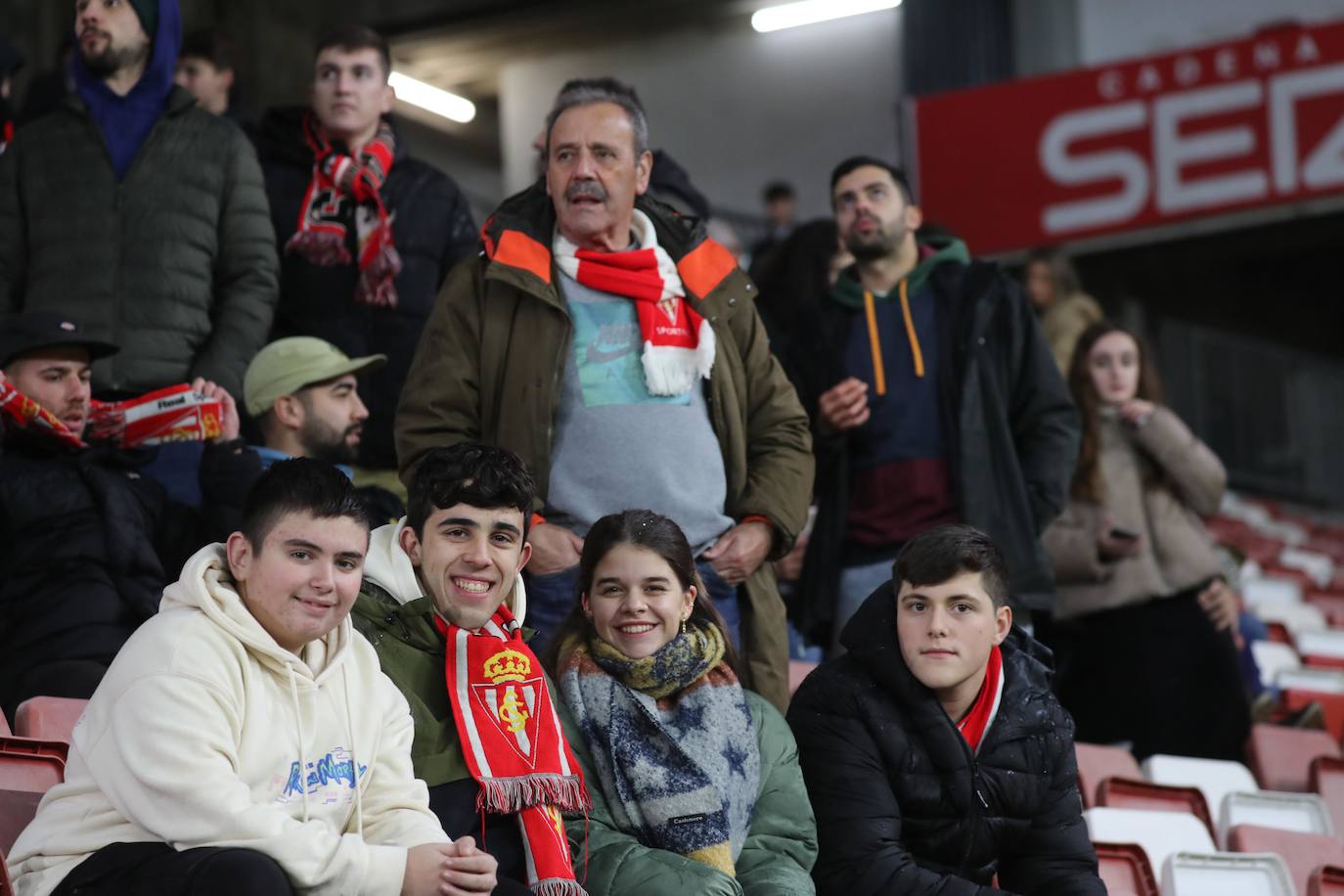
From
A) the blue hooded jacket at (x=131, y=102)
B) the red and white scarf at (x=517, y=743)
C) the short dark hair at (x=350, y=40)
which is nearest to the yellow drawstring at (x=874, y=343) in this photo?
the short dark hair at (x=350, y=40)

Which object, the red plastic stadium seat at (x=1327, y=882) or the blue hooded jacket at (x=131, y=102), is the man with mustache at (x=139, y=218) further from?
the red plastic stadium seat at (x=1327, y=882)

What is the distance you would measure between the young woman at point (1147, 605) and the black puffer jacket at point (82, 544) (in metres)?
2.20

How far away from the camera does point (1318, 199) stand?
374 inches

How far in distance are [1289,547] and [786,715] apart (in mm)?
7414

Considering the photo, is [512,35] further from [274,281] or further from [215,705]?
[215,705]

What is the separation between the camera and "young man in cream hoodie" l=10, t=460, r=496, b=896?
2.20 metres

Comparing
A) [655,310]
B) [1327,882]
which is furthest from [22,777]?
[1327,882]

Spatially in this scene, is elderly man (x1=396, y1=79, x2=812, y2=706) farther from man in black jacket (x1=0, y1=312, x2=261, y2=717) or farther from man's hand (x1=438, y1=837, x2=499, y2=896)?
man's hand (x1=438, y1=837, x2=499, y2=896)

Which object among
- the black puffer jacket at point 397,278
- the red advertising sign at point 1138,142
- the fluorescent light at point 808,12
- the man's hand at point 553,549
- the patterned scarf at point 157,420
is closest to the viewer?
the man's hand at point 553,549

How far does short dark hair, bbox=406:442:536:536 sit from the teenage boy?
0.64 m

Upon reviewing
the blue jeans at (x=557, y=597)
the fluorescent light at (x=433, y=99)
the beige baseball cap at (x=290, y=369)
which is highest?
the fluorescent light at (x=433, y=99)

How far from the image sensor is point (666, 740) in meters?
2.78

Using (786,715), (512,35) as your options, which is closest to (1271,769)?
(786,715)

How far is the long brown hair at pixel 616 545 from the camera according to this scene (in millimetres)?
2900
